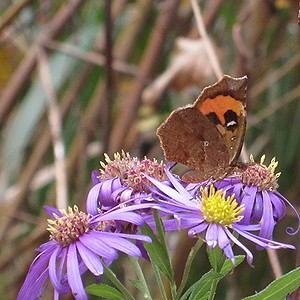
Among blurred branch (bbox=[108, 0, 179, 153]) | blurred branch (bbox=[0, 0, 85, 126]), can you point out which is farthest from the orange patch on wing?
blurred branch (bbox=[0, 0, 85, 126])

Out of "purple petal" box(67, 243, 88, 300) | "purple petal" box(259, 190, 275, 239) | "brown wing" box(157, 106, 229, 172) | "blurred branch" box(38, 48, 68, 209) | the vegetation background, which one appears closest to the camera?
"purple petal" box(67, 243, 88, 300)

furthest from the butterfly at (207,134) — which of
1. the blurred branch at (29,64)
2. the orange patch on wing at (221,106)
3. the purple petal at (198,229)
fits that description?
the blurred branch at (29,64)

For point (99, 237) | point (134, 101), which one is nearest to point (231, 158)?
point (99, 237)

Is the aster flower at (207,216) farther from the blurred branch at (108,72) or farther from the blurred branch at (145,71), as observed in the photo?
the blurred branch at (145,71)

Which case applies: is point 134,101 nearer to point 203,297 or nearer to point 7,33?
point 7,33

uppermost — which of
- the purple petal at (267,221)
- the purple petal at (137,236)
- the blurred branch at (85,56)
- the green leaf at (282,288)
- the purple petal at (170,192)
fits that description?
the blurred branch at (85,56)

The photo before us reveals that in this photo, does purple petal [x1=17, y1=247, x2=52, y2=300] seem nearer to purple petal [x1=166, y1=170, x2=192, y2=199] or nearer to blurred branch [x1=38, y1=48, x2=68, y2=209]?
purple petal [x1=166, y1=170, x2=192, y2=199]

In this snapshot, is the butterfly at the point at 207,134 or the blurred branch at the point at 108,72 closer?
the butterfly at the point at 207,134
